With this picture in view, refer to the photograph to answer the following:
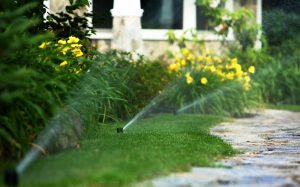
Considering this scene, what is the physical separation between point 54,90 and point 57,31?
1896 mm

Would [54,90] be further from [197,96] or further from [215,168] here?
[197,96]

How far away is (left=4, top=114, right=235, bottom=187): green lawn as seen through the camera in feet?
15.0

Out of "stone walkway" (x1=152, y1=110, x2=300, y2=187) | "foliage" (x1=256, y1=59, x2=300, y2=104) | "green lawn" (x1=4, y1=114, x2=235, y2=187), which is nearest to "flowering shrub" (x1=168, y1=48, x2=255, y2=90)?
"stone walkway" (x1=152, y1=110, x2=300, y2=187)

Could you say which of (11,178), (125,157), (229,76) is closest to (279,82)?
(229,76)

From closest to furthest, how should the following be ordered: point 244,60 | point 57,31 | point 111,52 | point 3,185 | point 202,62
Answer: point 3,185, point 57,31, point 111,52, point 202,62, point 244,60

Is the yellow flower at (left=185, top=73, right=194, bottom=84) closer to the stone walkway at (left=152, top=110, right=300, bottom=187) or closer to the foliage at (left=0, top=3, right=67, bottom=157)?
the stone walkway at (left=152, top=110, right=300, bottom=187)

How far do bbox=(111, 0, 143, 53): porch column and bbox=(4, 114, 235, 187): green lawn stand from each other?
12.5 feet

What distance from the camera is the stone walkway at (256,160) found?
4.83 meters

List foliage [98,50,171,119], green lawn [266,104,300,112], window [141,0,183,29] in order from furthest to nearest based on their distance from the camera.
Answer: window [141,0,183,29], green lawn [266,104,300,112], foliage [98,50,171,119]

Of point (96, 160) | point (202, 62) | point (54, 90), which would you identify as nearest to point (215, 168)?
point (96, 160)

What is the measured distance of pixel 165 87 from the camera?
430 inches

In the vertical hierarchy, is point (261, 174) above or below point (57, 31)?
below

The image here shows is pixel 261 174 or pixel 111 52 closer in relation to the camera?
pixel 261 174

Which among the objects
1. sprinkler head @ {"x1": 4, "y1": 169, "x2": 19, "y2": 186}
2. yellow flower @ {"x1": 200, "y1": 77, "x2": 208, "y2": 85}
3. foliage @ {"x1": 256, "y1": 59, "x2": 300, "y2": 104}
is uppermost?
sprinkler head @ {"x1": 4, "y1": 169, "x2": 19, "y2": 186}
